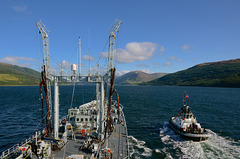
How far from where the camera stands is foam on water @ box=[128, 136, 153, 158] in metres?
29.8

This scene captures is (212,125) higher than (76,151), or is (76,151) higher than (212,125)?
(76,151)

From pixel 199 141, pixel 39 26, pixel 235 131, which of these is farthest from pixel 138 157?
pixel 235 131

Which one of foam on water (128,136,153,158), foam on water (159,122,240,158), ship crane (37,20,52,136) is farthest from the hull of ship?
ship crane (37,20,52,136)

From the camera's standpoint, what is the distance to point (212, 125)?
4953 cm

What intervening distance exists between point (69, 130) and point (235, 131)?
47496 millimetres

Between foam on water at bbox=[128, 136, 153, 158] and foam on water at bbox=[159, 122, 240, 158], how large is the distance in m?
3.67

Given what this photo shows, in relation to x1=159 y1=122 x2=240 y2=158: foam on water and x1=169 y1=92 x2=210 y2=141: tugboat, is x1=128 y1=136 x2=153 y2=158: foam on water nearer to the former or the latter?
x1=159 y1=122 x2=240 y2=158: foam on water

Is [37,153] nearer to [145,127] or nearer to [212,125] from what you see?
[145,127]

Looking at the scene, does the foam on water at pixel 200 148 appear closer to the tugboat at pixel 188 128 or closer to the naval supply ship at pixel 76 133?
the tugboat at pixel 188 128

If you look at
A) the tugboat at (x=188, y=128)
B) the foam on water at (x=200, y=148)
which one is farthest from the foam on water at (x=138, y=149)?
the tugboat at (x=188, y=128)

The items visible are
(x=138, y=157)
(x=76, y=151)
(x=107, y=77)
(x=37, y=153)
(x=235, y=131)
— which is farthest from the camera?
(x=235, y=131)

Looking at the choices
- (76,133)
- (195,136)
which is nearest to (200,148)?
(195,136)

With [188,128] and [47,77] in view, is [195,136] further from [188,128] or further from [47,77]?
[47,77]

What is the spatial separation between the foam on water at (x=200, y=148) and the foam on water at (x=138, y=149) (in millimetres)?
3667
